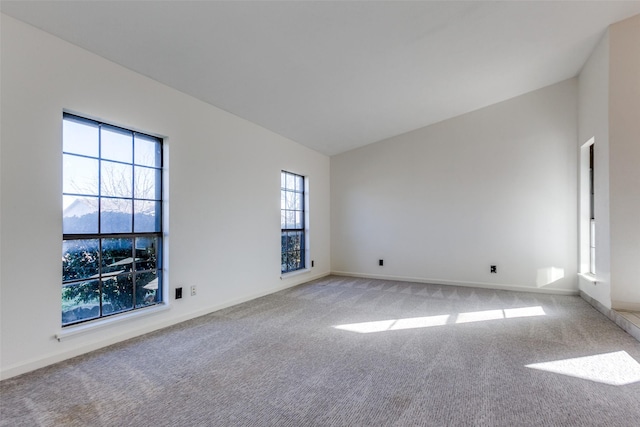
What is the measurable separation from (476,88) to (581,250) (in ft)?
8.95

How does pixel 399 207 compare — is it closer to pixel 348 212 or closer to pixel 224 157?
pixel 348 212

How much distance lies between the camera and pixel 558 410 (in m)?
1.79

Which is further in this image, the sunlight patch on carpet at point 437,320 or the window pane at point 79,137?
the sunlight patch on carpet at point 437,320

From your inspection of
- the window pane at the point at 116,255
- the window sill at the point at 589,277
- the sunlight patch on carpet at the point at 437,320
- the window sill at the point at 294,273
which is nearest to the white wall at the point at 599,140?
the window sill at the point at 589,277

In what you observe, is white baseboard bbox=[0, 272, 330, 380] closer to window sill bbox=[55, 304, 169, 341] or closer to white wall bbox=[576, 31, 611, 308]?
window sill bbox=[55, 304, 169, 341]

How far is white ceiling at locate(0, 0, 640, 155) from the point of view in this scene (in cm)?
242

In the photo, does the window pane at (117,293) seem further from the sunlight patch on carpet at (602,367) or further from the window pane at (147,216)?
the sunlight patch on carpet at (602,367)

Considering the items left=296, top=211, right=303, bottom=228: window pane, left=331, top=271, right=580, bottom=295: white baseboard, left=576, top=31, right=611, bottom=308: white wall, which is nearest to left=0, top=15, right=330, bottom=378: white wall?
left=296, top=211, right=303, bottom=228: window pane

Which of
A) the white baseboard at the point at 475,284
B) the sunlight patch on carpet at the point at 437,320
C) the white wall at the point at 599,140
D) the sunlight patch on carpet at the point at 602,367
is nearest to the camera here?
the sunlight patch on carpet at the point at 602,367

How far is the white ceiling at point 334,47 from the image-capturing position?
2.42 meters

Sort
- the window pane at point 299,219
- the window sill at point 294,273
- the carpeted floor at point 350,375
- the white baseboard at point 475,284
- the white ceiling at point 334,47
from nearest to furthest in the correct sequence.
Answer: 1. the carpeted floor at point 350,375
2. the white ceiling at point 334,47
3. the white baseboard at point 475,284
4. the window sill at point 294,273
5. the window pane at point 299,219

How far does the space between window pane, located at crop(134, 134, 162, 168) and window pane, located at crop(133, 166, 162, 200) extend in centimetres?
7

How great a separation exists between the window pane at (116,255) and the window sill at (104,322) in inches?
15.5

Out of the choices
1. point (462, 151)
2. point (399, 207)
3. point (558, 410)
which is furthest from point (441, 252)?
point (558, 410)
